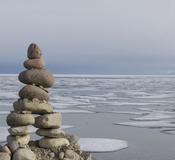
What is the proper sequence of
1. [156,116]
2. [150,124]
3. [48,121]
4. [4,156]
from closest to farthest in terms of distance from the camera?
[4,156]
[48,121]
[150,124]
[156,116]

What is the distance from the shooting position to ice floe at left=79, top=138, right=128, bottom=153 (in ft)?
35.1

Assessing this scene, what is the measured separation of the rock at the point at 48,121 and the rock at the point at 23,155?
1.59ft

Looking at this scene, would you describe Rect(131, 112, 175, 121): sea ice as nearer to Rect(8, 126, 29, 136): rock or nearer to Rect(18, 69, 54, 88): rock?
Rect(18, 69, 54, 88): rock

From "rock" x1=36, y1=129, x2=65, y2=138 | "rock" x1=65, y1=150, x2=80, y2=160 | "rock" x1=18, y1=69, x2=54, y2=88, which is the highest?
"rock" x1=18, y1=69, x2=54, y2=88

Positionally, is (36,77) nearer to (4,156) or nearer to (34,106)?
(34,106)

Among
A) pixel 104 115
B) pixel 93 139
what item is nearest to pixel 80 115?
pixel 104 115

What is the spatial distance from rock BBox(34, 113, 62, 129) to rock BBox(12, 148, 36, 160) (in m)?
0.48

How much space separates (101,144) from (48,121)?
4219 millimetres

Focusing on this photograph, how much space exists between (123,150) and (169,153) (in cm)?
103

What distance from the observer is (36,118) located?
7.35 metres

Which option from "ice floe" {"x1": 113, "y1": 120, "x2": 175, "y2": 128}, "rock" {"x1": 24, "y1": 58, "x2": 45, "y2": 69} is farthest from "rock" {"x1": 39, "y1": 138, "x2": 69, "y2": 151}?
"ice floe" {"x1": 113, "y1": 120, "x2": 175, "y2": 128}

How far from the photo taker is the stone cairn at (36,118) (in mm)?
7164

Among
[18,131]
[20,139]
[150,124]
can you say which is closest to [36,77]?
[18,131]

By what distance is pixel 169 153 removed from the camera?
406 inches
